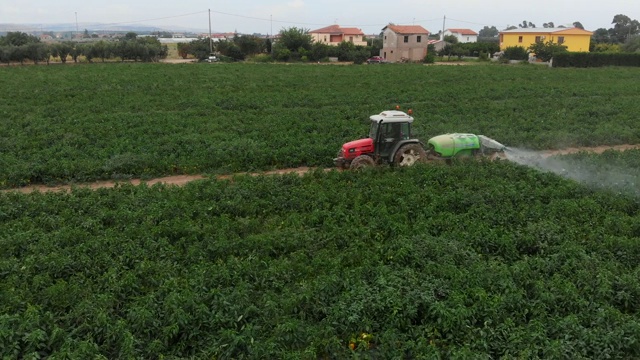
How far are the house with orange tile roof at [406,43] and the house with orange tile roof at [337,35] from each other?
23710mm

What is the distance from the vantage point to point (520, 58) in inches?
2522

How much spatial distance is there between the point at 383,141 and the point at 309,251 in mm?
5803

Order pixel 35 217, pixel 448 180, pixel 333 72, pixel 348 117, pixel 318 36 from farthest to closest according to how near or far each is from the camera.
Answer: pixel 318 36
pixel 333 72
pixel 348 117
pixel 448 180
pixel 35 217

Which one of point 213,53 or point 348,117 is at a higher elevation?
point 213,53

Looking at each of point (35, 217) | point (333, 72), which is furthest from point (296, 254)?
point (333, 72)

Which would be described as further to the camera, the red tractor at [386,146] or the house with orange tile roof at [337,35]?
the house with orange tile roof at [337,35]

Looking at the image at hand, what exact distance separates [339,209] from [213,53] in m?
63.7

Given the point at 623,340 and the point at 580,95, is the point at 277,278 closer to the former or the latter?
the point at 623,340

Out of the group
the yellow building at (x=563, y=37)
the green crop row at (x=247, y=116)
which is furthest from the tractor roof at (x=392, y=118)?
the yellow building at (x=563, y=37)

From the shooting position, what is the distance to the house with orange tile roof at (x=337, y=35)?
3708 inches

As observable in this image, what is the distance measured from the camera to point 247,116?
22.2m

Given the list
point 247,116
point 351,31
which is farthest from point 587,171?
point 351,31

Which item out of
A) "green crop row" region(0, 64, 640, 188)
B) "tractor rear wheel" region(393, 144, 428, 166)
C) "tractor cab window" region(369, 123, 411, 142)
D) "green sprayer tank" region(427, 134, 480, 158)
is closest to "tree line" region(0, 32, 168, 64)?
"green crop row" region(0, 64, 640, 188)

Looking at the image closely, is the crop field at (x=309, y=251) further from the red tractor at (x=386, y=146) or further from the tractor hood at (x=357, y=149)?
the tractor hood at (x=357, y=149)
